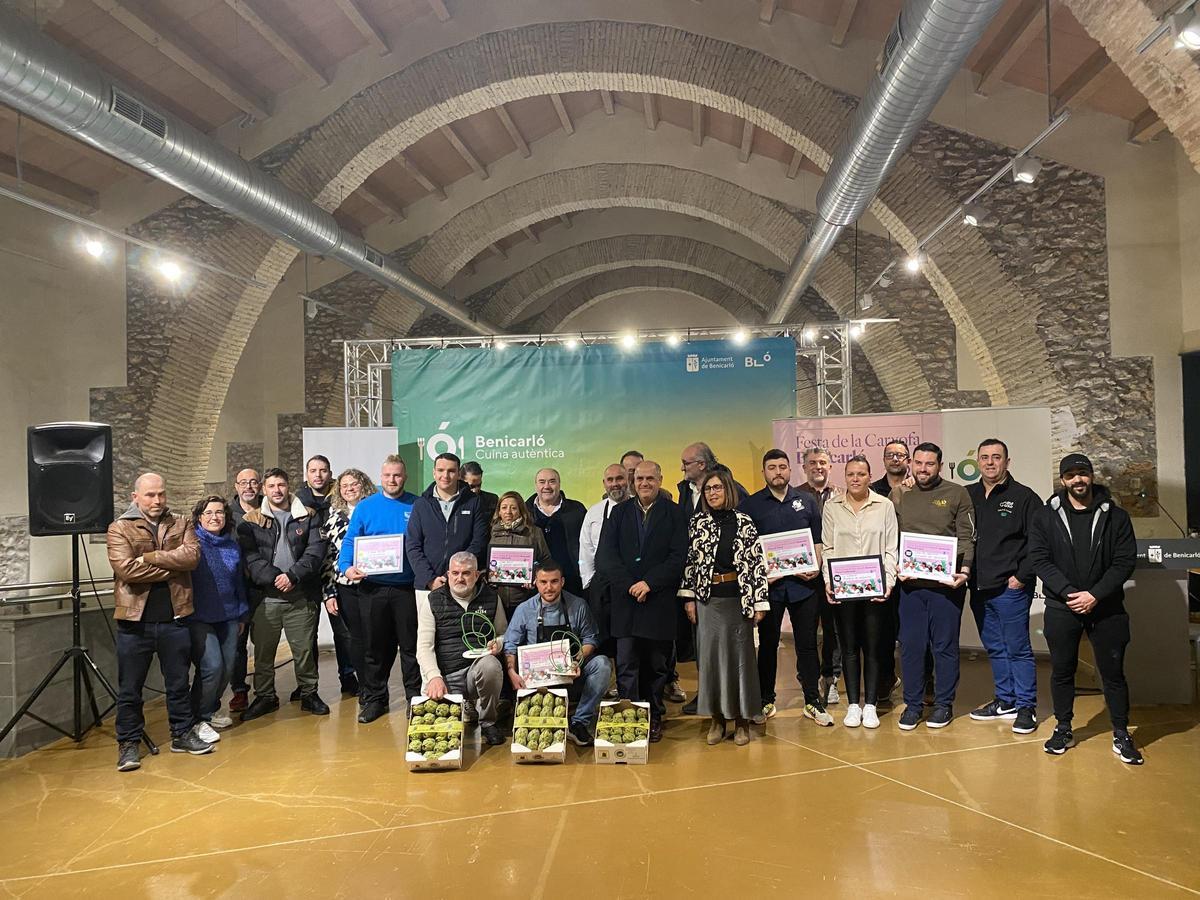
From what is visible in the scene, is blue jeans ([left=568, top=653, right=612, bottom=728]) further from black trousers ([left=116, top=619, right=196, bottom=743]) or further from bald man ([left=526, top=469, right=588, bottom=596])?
black trousers ([left=116, top=619, right=196, bottom=743])

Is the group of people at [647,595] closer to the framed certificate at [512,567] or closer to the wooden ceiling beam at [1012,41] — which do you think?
the framed certificate at [512,567]

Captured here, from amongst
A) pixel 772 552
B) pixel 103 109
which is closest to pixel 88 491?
pixel 103 109

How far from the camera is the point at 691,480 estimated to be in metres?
4.85

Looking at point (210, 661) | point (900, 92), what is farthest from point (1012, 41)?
point (210, 661)

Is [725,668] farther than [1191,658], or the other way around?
[1191,658]

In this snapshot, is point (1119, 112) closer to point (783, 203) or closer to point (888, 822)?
point (783, 203)

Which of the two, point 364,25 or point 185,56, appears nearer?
point 185,56

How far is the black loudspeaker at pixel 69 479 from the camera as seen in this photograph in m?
4.18

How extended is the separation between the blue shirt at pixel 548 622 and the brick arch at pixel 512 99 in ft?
17.1

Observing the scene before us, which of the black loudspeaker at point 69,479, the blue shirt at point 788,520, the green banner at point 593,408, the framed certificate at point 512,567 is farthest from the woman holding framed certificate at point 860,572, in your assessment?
the black loudspeaker at point 69,479

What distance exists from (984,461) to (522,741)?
2915mm

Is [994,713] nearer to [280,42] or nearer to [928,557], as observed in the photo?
[928,557]

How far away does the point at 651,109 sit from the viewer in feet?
30.9

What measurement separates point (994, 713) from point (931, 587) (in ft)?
2.97
